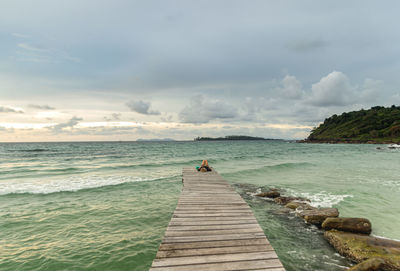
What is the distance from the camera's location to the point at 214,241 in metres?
5.70

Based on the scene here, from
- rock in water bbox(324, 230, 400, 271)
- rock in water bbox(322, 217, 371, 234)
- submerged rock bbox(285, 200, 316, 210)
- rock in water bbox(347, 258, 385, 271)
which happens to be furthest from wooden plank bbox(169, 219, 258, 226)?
submerged rock bbox(285, 200, 316, 210)

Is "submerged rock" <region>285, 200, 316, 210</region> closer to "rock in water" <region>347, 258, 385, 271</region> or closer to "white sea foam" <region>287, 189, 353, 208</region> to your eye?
"white sea foam" <region>287, 189, 353, 208</region>

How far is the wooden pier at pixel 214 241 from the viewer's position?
15.4ft

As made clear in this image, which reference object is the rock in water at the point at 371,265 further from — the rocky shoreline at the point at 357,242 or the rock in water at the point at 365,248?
the rock in water at the point at 365,248

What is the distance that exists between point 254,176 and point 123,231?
1719 cm

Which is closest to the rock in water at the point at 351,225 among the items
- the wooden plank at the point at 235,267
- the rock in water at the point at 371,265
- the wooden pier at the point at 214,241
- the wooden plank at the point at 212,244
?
the rock in water at the point at 371,265

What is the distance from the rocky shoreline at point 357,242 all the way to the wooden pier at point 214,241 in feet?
10.7

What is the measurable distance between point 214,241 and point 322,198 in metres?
12.3

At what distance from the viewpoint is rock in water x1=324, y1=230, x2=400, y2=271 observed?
6.37 metres

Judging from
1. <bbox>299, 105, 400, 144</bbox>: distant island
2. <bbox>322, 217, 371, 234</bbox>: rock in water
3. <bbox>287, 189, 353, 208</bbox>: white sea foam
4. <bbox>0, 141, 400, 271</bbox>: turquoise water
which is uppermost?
<bbox>299, 105, 400, 144</bbox>: distant island

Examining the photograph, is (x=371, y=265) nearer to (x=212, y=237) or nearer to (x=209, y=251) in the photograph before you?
(x=212, y=237)

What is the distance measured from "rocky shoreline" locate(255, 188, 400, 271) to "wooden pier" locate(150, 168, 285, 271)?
10.7 feet

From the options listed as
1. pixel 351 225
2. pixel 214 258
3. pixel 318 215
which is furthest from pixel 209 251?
pixel 318 215

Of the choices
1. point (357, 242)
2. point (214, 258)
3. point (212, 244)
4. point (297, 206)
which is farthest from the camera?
point (297, 206)
